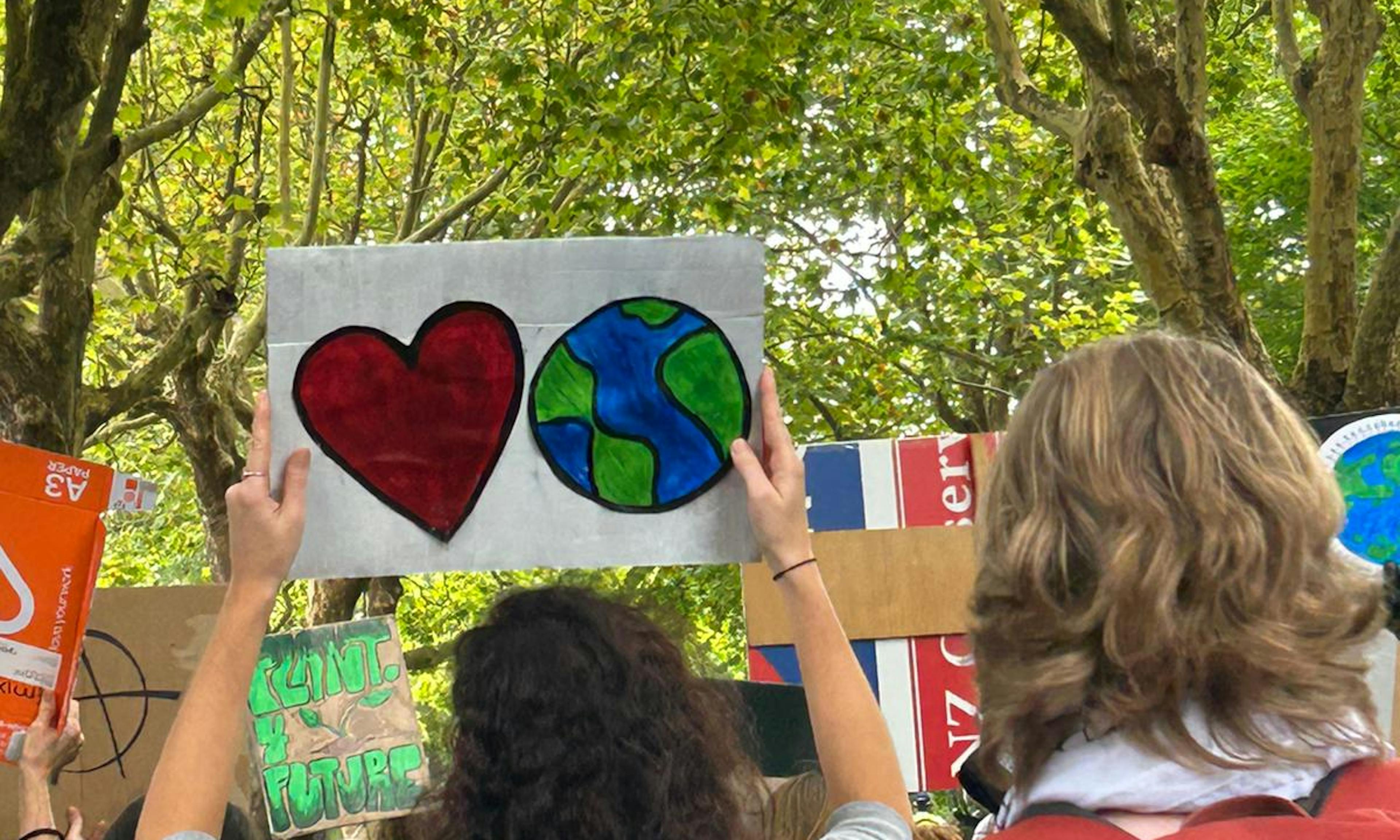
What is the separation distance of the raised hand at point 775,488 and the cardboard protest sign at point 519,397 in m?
0.09

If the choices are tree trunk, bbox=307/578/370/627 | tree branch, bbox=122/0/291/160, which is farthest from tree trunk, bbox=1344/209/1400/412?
tree trunk, bbox=307/578/370/627

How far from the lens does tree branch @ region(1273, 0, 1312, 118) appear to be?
6.32 metres

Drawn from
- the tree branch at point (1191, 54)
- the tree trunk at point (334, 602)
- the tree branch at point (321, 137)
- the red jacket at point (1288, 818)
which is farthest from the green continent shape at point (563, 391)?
the tree trunk at point (334, 602)

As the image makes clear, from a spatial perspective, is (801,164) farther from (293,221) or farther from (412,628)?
(412,628)

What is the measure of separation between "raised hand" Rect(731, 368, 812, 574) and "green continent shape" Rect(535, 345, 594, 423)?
0.96 ft

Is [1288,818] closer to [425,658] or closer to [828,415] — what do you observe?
[425,658]

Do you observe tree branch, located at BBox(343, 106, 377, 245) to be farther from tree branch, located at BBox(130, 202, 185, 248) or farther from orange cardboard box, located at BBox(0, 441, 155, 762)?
orange cardboard box, located at BBox(0, 441, 155, 762)

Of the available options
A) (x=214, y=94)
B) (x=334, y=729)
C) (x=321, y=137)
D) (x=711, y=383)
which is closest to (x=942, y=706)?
(x=334, y=729)

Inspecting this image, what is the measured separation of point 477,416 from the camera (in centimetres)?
236

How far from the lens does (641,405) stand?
237 cm

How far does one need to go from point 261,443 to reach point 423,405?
37 cm

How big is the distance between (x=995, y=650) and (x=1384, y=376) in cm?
502

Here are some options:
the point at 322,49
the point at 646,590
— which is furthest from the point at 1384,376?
the point at 322,49

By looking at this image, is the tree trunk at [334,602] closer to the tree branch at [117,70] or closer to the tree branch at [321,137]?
the tree branch at [321,137]
